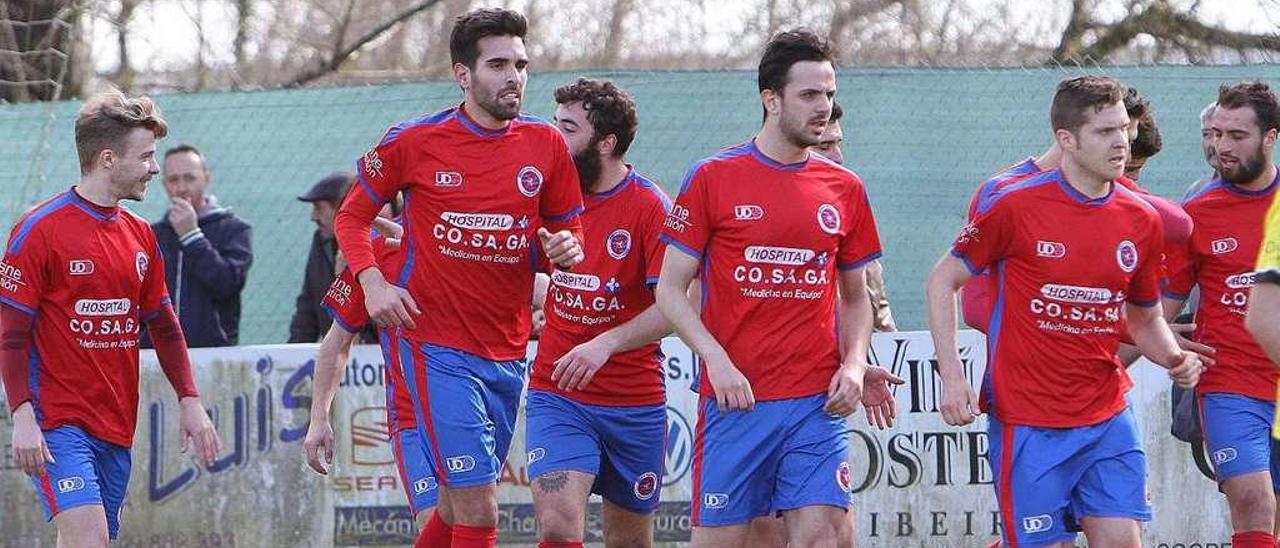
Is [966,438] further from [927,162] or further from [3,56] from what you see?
[3,56]

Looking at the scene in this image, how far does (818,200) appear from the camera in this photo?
677 centimetres

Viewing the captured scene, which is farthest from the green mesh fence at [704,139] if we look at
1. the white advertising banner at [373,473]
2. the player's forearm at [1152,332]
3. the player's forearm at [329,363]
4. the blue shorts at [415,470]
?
the player's forearm at [1152,332]

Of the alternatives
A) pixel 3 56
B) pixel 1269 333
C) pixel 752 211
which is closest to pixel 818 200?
pixel 752 211

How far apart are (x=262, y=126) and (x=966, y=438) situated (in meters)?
4.77

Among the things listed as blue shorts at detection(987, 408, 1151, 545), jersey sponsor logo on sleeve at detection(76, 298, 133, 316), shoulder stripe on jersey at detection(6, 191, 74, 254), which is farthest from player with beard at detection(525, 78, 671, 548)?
shoulder stripe on jersey at detection(6, 191, 74, 254)

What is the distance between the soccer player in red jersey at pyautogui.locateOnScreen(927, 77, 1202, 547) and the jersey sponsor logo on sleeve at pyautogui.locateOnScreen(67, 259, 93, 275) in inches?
125

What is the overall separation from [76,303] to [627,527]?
92.7 inches

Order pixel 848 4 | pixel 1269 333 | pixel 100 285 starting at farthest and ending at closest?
1. pixel 848 4
2. pixel 100 285
3. pixel 1269 333

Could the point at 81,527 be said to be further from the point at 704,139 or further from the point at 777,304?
the point at 704,139

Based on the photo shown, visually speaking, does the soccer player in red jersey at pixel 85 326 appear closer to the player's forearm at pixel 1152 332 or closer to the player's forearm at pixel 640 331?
the player's forearm at pixel 640 331

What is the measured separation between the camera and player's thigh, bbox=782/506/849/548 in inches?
259

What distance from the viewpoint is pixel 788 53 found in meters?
6.72

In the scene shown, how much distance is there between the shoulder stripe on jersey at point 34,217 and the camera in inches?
288

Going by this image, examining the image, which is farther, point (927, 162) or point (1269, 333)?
point (927, 162)
